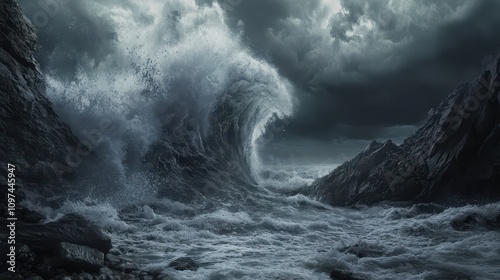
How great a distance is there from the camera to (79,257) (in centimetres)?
501

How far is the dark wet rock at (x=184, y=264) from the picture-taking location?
227 inches

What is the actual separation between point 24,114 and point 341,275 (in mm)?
10361

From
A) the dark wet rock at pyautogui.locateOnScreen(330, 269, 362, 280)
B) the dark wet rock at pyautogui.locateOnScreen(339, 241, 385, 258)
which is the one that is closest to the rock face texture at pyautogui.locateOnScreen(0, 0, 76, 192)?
the dark wet rock at pyautogui.locateOnScreen(330, 269, 362, 280)

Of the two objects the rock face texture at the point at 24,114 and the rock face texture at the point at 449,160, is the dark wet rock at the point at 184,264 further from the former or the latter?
the rock face texture at the point at 449,160

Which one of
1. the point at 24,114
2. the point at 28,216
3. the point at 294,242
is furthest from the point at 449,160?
the point at 24,114

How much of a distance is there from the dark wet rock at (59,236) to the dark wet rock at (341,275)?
4479 mm

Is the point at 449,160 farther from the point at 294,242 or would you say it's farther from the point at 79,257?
the point at 79,257

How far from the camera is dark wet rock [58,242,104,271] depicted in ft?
16.0

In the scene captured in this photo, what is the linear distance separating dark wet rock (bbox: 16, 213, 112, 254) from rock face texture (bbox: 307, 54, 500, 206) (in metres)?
12.8

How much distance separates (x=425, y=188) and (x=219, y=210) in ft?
31.8

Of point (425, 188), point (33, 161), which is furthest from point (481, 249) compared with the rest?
point (33, 161)

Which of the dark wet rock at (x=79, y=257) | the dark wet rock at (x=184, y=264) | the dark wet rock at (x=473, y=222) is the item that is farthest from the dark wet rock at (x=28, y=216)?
the dark wet rock at (x=473, y=222)

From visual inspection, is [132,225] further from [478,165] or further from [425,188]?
[478,165]

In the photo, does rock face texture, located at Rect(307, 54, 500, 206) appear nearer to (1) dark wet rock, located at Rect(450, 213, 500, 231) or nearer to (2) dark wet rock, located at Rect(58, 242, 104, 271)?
(1) dark wet rock, located at Rect(450, 213, 500, 231)
